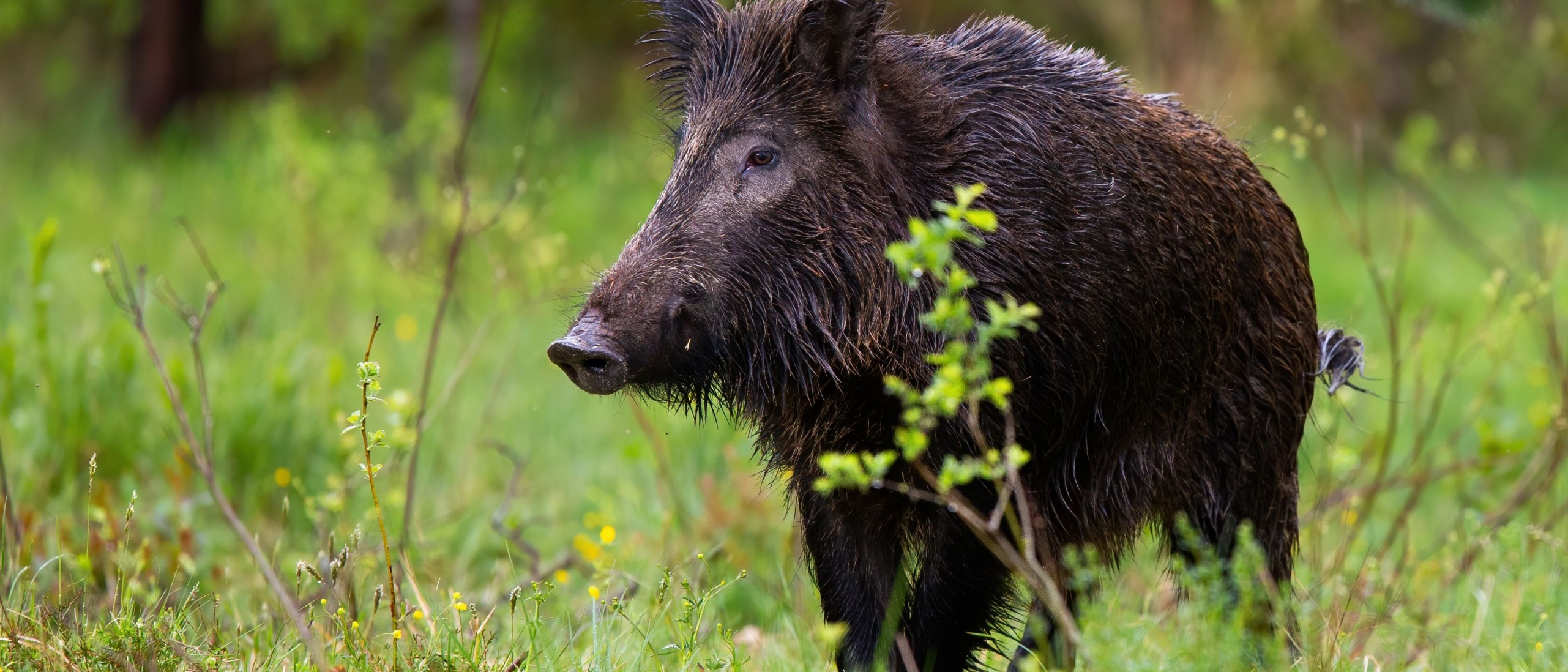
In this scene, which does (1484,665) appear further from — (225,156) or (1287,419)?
(225,156)

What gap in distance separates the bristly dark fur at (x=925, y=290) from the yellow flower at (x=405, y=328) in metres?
3.65

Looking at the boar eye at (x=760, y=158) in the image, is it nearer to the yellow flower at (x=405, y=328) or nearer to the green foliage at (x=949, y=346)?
the green foliage at (x=949, y=346)

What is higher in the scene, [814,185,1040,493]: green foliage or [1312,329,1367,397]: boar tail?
[1312,329,1367,397]: boar tail

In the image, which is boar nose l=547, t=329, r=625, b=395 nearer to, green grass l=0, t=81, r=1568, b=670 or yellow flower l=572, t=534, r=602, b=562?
green grass l=0, t=81, r=1568, b=670

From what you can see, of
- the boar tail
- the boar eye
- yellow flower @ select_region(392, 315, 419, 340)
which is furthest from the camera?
yellow flower @ select_region(392, 315, 419, 340)

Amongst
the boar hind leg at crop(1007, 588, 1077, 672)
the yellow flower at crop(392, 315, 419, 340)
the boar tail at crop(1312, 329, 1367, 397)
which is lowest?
the boar hind leg at crop(1007, 588, 1077, 672)

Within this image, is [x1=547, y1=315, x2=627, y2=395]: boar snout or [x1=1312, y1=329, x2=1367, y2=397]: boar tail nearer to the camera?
[x1=547, y1=315, x2=627, y2=395]: boar snout

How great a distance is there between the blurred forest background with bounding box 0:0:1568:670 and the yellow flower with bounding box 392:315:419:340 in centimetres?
7

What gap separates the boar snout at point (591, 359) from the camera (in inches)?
96.3

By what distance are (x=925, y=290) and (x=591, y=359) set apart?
665mm

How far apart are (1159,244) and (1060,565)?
683 mm

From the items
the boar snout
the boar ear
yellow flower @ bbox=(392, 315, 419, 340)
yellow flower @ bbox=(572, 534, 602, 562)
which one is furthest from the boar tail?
yellow flower @ bbox=(392, 315, 419, 340)

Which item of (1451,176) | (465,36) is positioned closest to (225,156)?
(465,36)

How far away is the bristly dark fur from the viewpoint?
9.02 ft
